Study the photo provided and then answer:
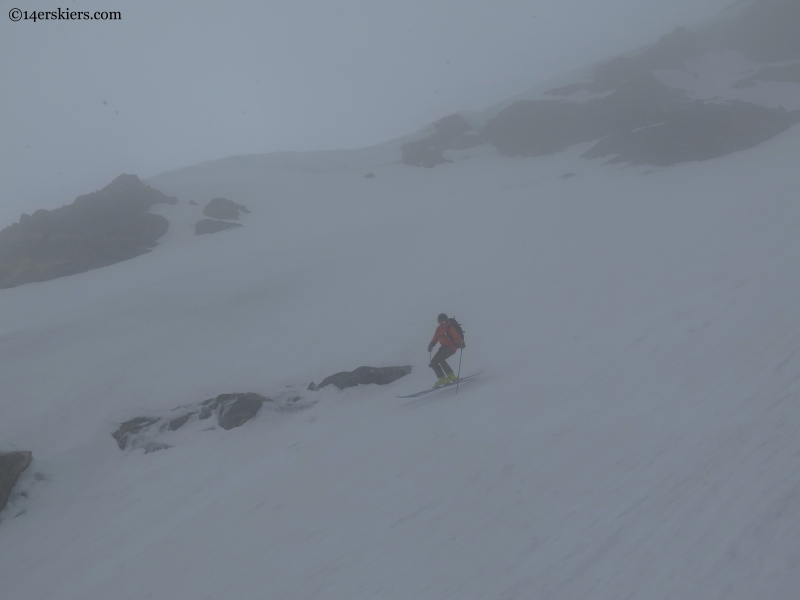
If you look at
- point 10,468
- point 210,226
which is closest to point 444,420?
point 10,468

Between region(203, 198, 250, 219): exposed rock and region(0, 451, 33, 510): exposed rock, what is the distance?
27.7 meters

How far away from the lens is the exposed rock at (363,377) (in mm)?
11727

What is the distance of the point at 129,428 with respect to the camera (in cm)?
1192

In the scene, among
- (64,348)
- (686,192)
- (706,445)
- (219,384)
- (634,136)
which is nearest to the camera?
(706,445)

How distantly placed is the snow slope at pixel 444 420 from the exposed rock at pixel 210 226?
7694 mm

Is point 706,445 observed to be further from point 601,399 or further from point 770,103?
point 770,103

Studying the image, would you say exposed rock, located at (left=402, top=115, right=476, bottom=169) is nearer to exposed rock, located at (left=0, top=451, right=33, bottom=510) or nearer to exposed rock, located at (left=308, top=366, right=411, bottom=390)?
exposed rock, located at (left=308, top=366, right=411, bottom=390)

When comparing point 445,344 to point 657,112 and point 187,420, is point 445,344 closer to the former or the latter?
point 187,420

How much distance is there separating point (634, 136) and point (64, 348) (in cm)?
4136

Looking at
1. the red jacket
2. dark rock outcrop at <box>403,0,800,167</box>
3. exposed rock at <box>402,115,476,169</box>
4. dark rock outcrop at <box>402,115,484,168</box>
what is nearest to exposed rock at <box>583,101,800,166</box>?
dark rock outcrop at <box>403,0,800,167</box>

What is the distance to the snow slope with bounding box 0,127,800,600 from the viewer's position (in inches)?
154

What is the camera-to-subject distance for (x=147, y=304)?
20203 mm

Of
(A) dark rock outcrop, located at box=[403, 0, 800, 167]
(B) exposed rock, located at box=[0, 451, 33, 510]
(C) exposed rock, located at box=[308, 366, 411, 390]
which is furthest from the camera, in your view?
(A) dark rock outcrop, located at box=[403, 0, 800, 167]

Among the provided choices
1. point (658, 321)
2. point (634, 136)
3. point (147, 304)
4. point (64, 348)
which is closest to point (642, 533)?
point (658, 321)
